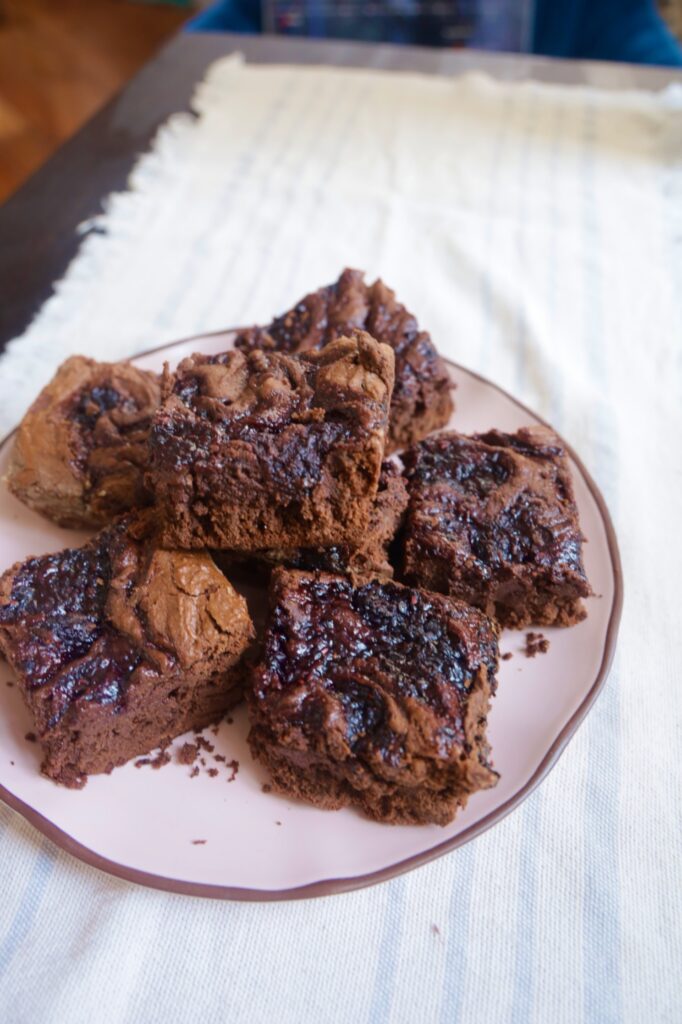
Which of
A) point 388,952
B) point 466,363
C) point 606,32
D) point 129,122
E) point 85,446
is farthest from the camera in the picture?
point 606,32

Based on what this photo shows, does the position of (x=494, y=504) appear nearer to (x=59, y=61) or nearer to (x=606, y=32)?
(x=606, y=32)

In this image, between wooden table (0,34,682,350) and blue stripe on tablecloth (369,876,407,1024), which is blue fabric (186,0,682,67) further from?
blue stripe on tablecloth (369,876,407,1024)

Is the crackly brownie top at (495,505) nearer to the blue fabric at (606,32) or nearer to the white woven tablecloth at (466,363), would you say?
the white woven tablecloth at (466,363)

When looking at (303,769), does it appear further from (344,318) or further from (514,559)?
(344,318)

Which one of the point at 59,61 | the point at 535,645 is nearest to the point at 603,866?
the point at 535,645

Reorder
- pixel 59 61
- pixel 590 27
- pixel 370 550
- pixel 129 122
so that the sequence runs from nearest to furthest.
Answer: pixel 370 550, pixel 129 122, pixel 590 27, pixel 59 61

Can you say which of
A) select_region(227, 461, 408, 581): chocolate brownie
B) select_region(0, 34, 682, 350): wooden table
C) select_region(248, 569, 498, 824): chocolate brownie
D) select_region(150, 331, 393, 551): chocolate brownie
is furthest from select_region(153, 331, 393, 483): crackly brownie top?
select_region(0, 34, 682, 350): wooden table

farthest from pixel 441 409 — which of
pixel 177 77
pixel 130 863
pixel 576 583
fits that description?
pixel 177 77
